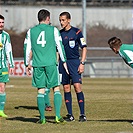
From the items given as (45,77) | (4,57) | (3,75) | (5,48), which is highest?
(5,48)

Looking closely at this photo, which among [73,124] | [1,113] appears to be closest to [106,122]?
[73,124]

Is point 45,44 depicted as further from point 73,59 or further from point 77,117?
point 77,117

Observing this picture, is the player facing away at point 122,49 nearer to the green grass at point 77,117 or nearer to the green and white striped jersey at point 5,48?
the green grass at point 77,117

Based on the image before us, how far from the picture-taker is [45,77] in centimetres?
1148

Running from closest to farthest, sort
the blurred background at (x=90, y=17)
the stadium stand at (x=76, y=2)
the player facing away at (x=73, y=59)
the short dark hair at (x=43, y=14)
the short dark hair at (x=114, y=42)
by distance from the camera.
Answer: the short dark hair at (x=114, y=42), the short dark hair at (x=43, y=14), the player facing away at (x=73, y=59), the blurred background at (x=90, y=17), the stadium stand at (x=76, y=2)

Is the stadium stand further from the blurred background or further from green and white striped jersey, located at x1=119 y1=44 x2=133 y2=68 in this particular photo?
green and white striped jersey, located at x1=119 y1=44 x2=133 y2=68

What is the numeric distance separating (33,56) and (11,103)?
541 cm

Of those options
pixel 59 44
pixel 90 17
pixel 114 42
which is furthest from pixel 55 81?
pixel 90 17

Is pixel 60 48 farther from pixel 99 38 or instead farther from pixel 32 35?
pixel 99 38

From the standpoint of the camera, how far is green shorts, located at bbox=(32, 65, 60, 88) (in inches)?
450

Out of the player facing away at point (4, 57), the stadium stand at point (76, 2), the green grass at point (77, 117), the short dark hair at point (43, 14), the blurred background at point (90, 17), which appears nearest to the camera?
the green grass at point (77, 117)

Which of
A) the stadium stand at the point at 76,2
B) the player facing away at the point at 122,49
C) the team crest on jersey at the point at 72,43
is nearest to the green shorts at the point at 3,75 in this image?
the team crest on jersey at the point at 72,43

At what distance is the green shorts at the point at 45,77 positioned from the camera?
37.5 ft

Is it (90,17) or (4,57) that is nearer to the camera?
(4,57)
